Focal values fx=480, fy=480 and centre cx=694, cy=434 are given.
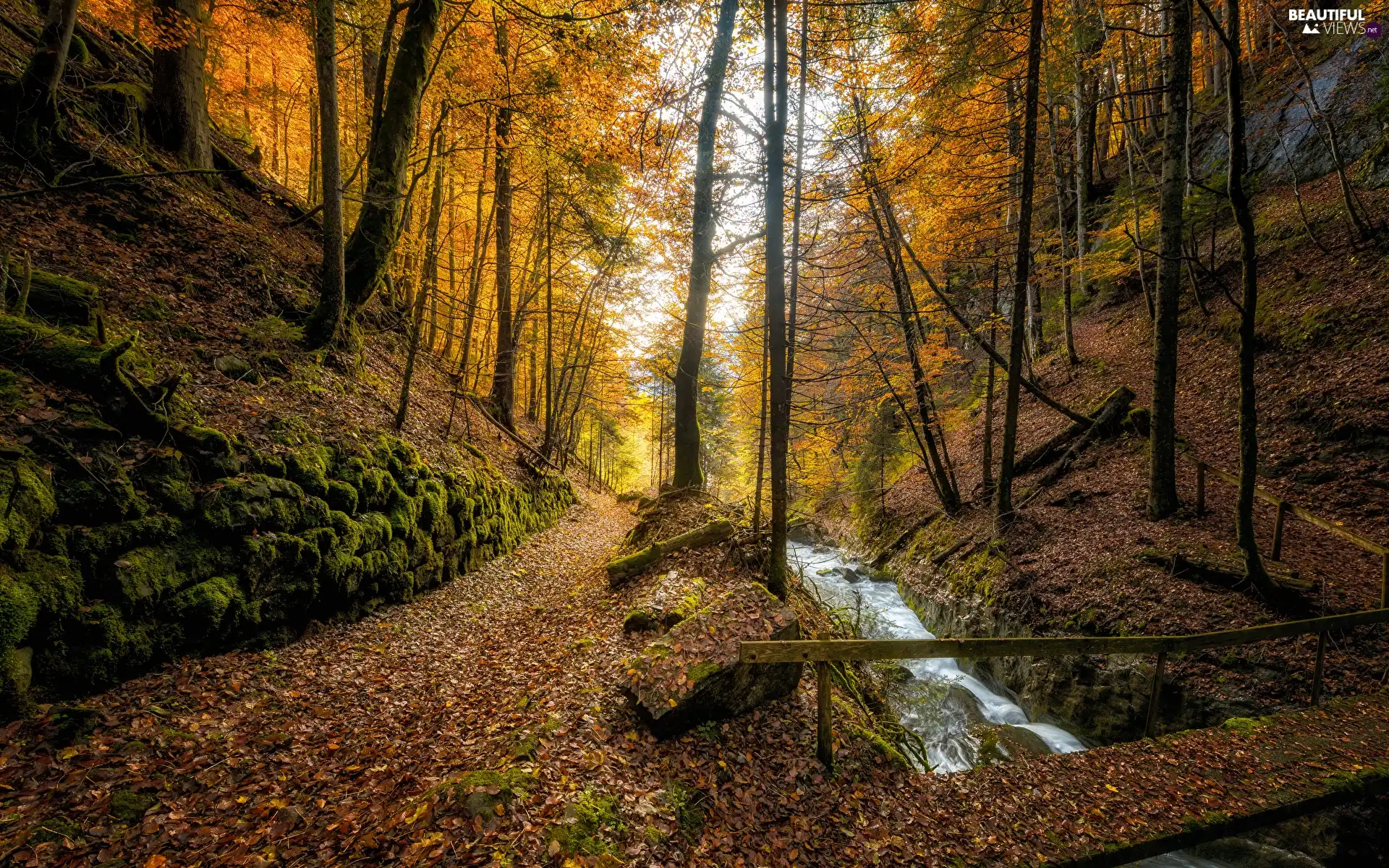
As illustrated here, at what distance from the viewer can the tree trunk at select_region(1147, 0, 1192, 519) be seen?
8.33 meters

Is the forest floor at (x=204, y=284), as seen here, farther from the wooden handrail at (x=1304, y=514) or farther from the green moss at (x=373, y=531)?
the wooden handrail at (x=1304, y=514)

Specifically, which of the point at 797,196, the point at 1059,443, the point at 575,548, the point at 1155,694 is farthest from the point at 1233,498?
the point at 575,548

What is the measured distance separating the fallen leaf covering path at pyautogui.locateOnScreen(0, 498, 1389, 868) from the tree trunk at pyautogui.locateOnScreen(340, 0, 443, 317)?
20.7ft

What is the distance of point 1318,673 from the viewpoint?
5.82 meters

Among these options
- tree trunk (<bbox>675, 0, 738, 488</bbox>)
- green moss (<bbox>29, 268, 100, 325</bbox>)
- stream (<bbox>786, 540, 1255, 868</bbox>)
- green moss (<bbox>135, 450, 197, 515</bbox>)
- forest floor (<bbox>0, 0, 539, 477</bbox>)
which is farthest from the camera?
tree trunk (<bbox>675, 0, 738, 488</bbox>)

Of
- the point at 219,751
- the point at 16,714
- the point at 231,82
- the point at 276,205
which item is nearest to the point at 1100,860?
the point at 219,751

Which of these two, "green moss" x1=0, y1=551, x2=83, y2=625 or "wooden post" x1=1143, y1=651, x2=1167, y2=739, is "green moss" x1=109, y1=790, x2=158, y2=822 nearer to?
"green moss" x1=0, y1=551, x2=83, y2=625

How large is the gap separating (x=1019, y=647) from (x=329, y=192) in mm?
11172

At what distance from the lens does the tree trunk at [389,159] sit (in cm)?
869

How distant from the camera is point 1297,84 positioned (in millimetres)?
13672

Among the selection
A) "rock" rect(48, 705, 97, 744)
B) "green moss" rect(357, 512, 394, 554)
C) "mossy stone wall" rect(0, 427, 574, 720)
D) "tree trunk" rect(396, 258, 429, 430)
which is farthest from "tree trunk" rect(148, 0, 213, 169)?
"rock" rect(48, 705, 97, 744)

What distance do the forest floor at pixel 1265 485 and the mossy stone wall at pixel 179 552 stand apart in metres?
10.6

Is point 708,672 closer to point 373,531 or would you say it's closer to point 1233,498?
point 373,531

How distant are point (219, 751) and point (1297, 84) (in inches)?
1030
